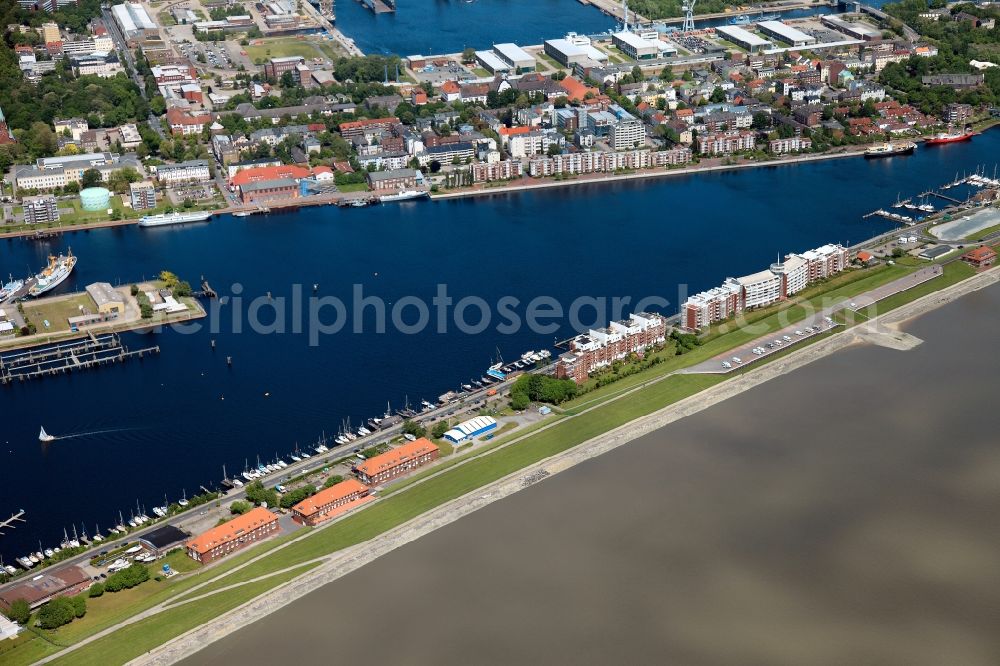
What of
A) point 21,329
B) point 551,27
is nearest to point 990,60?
point 551,27

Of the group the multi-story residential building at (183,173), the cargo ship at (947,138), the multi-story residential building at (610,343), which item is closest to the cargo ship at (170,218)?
the multi-story residential building at (183,173)

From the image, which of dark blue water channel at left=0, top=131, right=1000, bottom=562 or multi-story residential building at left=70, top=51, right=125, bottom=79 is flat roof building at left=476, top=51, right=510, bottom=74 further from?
multi-story residential building at left=70, top=51, right=125, bottom=79

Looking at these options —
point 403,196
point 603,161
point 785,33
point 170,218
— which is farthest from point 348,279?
point 785,33

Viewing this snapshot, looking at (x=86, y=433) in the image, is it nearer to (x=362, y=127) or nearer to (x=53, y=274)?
(x=53, y=274)

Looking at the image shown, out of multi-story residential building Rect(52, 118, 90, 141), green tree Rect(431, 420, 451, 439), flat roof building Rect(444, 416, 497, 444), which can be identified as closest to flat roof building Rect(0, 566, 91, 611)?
green tree Rect(431, 420, 451, 439)

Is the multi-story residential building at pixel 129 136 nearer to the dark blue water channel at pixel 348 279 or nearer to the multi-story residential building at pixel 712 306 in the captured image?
the dark blue water channel at pixel 348 279

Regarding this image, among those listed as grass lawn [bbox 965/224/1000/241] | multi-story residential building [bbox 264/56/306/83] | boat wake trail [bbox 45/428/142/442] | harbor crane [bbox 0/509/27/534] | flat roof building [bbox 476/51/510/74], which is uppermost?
multi-story residential building [bbox 264/56/306/83]
